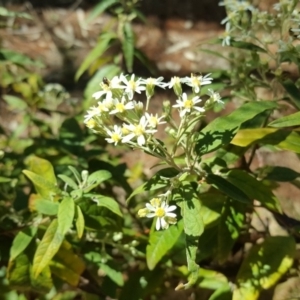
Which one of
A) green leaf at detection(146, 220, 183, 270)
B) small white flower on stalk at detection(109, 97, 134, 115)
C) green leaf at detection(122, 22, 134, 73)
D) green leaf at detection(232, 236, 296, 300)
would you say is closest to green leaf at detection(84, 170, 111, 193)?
green leaf at detection(146, 220, 183, 270)

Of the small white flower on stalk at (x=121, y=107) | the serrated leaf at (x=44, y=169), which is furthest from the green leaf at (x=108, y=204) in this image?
the small white flower on stalk at (x=121, y=107)

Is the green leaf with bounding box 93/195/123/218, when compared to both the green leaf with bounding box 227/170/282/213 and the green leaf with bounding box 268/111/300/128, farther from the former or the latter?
the green leaf with bounding box 268/111/300/128

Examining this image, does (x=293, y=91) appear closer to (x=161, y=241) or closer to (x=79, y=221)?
(x=161, y=241)

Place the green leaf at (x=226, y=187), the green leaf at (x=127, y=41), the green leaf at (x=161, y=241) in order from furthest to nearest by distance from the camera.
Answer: the green leaf at (x=127, y=41)
the green leaf at (x=161, y=241)
the green leaf at (x=226, y=187)

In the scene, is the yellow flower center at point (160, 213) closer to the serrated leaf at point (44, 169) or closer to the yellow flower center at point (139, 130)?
the yellow flower center at point (139, 130)

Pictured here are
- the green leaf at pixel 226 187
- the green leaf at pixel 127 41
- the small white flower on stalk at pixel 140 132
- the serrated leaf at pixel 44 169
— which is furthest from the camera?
the green leaf at pixel 127 41
